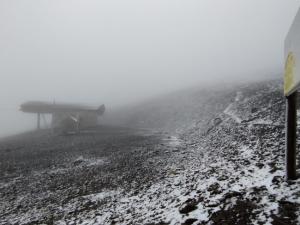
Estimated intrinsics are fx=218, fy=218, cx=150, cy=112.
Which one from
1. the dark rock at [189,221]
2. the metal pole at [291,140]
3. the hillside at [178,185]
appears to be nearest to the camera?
the dark rock at [189,221]

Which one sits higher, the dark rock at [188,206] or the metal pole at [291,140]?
the metal pole at [291,140]

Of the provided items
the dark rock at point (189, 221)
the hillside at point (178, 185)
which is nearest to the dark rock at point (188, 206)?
the hillside at point (178, 185)

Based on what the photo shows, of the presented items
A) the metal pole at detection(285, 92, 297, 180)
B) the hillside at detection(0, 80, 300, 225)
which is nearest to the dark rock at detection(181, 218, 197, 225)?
the hillside at detection(0, 80, 300, 225)

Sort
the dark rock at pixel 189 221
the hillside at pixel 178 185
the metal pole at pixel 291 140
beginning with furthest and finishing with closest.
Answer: the metal pole at pixel 291 140
the hillside at pixel 178 185
the dark rock at pixel 189 221

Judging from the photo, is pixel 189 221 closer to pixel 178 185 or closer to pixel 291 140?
pixel 178 185

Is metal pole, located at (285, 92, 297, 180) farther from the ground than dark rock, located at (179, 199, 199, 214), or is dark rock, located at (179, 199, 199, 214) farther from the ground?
metal pole, located at (285, 92, 297, 180)

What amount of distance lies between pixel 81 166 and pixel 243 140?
10580 mm

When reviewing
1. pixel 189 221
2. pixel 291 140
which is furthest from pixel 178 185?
pixel 291 140

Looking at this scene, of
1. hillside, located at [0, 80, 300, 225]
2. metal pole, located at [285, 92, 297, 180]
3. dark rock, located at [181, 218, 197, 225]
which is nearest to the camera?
dark rock, located at [181, 218, 197, 225]

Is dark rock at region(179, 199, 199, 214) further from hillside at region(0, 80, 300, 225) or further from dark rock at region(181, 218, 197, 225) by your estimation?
dark rock at region(181, 218, 197, 225)

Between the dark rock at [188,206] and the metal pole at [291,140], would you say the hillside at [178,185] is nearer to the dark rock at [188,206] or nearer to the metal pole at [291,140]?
the dark rock at [188,206]

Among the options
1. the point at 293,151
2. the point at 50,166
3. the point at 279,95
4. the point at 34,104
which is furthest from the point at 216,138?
the point at 34,104

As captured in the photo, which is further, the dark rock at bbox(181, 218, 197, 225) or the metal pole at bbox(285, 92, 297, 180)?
the metal pole at bbox(285, 92, 297, 180)

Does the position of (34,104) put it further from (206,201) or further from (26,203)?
(206,201)
